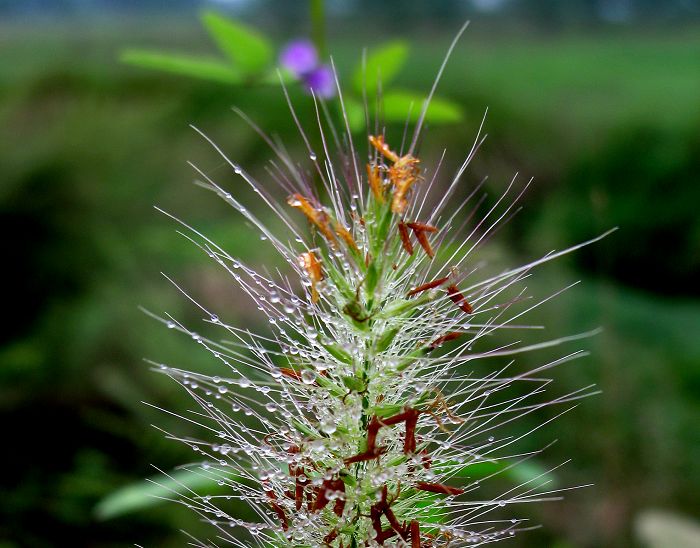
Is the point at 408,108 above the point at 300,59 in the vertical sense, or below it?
below

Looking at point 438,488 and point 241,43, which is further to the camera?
point 241,43

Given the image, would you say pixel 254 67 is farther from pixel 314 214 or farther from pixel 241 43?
pixel 314 214

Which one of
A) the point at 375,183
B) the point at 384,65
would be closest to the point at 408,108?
the point at 384,65

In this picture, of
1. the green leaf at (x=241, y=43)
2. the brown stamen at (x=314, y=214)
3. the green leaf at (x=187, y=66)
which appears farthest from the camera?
the green leaf at (x=241, y=43)

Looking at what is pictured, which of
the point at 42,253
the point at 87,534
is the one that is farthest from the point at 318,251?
the point at 42,253

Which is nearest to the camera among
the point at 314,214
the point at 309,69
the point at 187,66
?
the point at 314,214

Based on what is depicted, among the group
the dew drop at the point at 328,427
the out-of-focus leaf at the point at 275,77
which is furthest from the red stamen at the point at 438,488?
the out-of-focus leaf at the point at 275,77

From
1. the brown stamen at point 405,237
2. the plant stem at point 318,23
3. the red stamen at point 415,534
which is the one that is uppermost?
the plant stem at point 318,23

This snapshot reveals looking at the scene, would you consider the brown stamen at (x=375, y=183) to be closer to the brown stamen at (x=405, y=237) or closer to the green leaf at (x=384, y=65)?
the brown stamen at (x=405, y=237)
